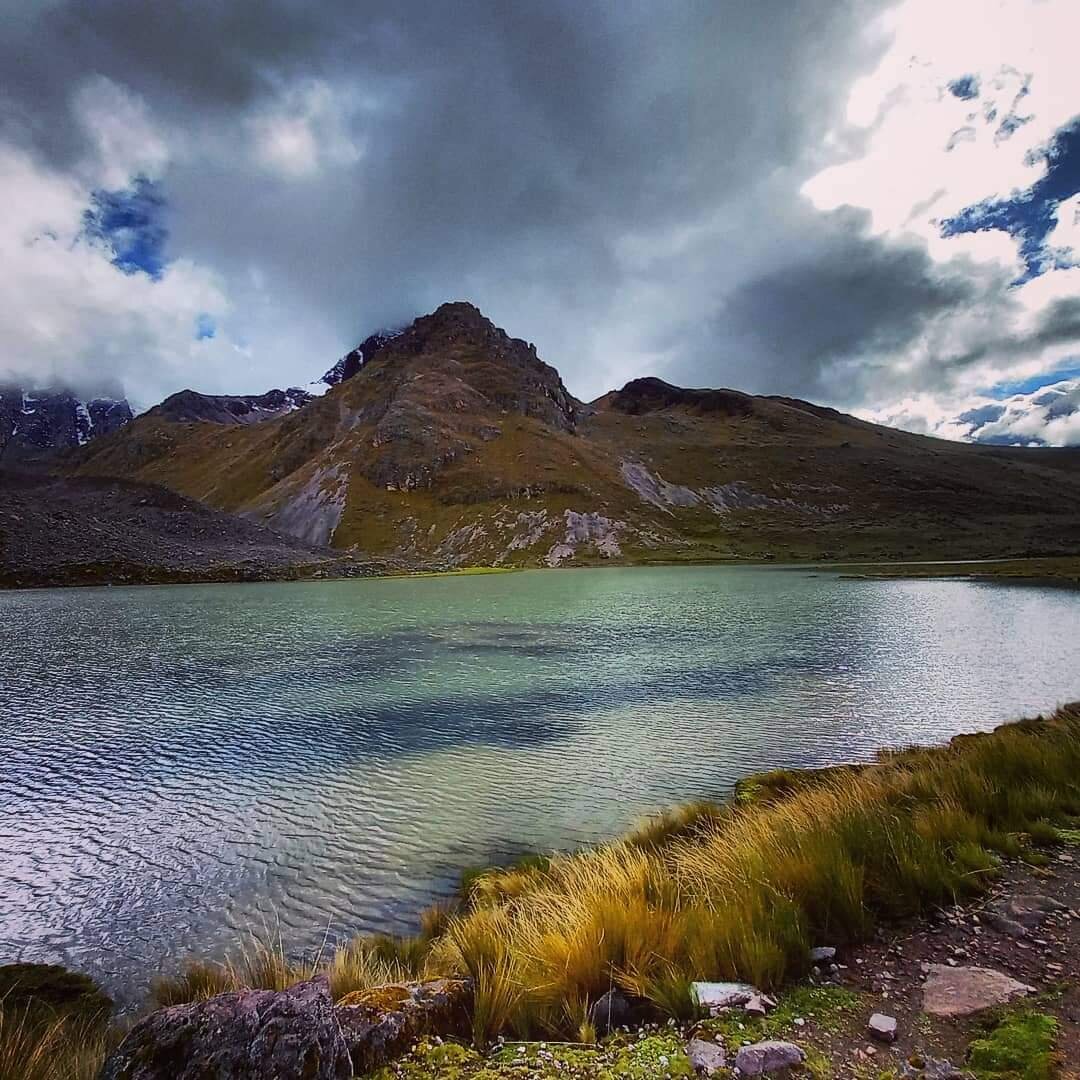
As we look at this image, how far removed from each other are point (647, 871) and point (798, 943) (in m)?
2.54

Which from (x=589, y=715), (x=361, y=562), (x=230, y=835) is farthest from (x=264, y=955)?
(x=361, y=562)

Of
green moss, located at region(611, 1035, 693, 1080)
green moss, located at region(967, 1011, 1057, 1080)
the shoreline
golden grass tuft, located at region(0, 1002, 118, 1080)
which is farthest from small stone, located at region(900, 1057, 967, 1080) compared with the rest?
the shoreline

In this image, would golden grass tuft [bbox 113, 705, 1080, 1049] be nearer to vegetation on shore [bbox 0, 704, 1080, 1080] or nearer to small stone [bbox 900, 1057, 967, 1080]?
vegetation on shore [bbox 0, 704, 1080, 1080]

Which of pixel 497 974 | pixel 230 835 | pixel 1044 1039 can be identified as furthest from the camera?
pixel 230 835

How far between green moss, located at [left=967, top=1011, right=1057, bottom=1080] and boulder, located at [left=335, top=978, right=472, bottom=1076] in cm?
362

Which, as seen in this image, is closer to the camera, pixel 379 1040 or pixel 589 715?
pixel 379 1040

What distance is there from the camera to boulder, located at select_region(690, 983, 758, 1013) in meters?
4.77

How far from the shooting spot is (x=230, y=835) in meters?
12.8

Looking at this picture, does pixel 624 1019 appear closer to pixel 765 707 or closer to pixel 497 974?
pixel 497 974

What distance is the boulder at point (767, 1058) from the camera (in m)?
4.01

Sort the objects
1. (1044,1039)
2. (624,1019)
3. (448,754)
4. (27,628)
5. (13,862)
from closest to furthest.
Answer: (1044,1039) → (624,1019) → (13,862) → (448,754) → (27,628)

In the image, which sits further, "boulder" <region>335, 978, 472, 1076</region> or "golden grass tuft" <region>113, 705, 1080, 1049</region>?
"golden grass tuft" <region>113, 705, 1080, 1049</region>

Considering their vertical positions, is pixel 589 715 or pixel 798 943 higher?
pixel 798 943

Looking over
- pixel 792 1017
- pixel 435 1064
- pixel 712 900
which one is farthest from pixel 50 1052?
pixel 712 900
